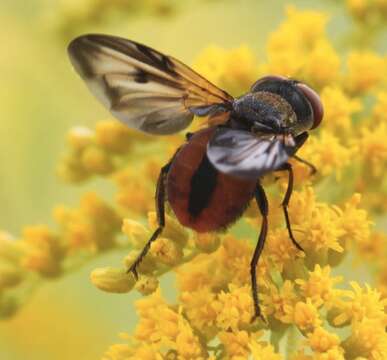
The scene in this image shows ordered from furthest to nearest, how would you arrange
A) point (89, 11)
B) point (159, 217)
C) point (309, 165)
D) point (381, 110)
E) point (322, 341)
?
point (89, 11) < point (381, 110) < point (309, 165) < point (159, 217) < point (322, 341)

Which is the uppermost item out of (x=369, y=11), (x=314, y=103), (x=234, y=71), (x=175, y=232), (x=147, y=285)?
(x=369, y=11)

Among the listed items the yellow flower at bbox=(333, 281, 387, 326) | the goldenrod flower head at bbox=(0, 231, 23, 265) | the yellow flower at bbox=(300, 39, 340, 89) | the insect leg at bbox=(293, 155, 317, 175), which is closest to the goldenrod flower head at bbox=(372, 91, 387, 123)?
the yellow flower at bbox=(300, 39, 340, 89)

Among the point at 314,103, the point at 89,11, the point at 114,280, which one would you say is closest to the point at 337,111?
the point at 314,103

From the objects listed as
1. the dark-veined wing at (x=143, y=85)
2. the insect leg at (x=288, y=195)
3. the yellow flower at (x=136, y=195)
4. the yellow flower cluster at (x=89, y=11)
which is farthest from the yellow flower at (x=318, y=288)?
the yellow flower cluster at (x=89, y=11)

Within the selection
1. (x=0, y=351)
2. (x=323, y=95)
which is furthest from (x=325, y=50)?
(x=0, y=351)

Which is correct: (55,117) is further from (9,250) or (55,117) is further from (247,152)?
(247,152)

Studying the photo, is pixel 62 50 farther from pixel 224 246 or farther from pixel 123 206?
pixel 224 246
